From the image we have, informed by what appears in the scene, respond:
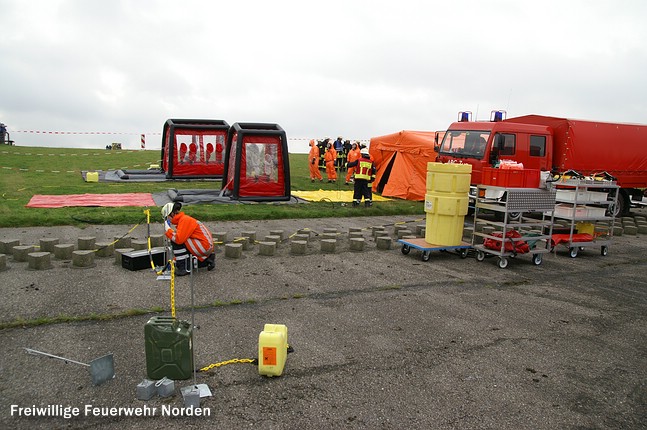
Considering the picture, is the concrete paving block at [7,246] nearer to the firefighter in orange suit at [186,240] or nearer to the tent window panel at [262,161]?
the firefighter in orange suit at [186,240]

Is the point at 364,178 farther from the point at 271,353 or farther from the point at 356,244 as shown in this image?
the point at 271,353

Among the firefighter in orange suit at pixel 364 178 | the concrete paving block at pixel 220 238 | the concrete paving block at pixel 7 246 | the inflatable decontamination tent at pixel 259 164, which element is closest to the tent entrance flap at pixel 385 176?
the firefighter in orange suit at pixel 364 178

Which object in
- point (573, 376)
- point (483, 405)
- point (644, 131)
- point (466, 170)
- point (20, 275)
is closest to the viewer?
point (483, 405)

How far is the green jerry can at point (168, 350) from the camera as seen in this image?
4.32 meters

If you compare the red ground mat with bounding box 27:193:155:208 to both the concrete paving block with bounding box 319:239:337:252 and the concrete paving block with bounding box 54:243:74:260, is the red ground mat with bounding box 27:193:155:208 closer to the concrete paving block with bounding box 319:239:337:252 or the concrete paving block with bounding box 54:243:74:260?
the concrete paving block with bounding box 54:243:74:260

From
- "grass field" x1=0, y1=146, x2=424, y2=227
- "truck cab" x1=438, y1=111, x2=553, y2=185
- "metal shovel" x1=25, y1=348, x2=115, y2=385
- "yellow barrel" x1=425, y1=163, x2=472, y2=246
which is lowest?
"metal shovel" x1=25, y1=348, x2=115, y2=385

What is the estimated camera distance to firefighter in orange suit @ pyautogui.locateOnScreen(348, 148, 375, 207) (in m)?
15.1

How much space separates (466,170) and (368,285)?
10.6 ft

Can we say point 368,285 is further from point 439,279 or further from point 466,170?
point 466,170

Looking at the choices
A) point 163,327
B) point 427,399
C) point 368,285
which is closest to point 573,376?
point 427,399

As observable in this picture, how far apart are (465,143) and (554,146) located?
3127 mm

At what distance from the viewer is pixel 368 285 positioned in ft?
25.1

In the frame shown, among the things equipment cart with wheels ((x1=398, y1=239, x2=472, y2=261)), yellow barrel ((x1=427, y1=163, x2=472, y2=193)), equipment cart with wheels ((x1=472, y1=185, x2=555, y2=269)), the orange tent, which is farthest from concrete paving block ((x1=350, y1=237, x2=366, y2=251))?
the orange tent

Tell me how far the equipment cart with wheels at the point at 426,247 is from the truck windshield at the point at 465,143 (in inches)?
198
